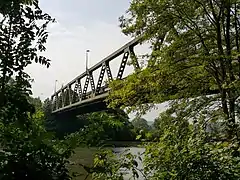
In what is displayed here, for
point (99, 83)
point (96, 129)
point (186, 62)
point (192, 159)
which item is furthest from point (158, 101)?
point (99, 83)

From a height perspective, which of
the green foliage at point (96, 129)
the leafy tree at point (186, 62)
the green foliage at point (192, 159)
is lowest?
the green foliage at point (192, 159)

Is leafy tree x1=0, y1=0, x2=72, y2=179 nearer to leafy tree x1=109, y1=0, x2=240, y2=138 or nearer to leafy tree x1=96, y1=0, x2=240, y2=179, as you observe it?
leafy tree x1=96, y1=0, x2=240, y2=179

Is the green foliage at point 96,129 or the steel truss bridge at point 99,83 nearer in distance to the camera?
the green foliage at point 96,129

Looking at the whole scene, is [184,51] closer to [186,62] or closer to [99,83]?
[186,62]

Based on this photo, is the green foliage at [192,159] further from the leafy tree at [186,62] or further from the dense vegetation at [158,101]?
the leafy tree at [186,62]

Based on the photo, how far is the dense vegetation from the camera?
2.29 m

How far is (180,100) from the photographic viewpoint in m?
7.55

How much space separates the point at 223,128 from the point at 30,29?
410cm

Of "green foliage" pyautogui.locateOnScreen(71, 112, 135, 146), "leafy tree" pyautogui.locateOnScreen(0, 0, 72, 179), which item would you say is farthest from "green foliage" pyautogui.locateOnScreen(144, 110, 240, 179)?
"leafy tree" pyautogui.locateOnScreen(0, 0, 72, 179)

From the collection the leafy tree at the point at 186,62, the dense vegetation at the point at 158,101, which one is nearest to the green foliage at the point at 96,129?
the dense vegetation at the point at 158,101

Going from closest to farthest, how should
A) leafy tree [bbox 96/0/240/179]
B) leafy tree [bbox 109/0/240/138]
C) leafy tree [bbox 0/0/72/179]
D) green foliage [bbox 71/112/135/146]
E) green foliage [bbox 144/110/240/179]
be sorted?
leafy tree [bbox 0/0/72/179] → green foliage [bbox 71/112/135/146] → green foliage [bbox 144/110/240/179] → leafy tree [bbox 96/0/240/179] → leafy tree [bbox 109/0/240/138]

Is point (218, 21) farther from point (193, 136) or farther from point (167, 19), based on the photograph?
point (193, 136)

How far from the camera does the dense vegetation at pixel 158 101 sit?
2291 mm

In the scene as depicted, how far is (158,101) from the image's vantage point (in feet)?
24.4
